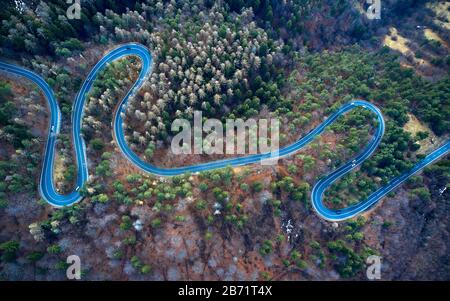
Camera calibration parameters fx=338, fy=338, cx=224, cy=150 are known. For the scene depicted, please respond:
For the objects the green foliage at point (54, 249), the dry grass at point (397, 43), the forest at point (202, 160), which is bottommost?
the green foliage at point (54, 249)

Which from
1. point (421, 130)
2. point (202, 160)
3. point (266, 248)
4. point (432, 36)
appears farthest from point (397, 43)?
point (266, 248)

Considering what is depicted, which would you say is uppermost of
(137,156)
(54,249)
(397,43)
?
(397,43)

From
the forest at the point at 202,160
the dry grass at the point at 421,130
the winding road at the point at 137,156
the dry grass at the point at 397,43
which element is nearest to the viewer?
the forest at the point at 202,160

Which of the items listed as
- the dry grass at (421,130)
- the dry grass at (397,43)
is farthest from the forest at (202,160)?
the dry grass at (397,43)

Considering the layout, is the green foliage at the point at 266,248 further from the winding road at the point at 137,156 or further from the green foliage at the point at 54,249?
the green foliage at the point at 54,249

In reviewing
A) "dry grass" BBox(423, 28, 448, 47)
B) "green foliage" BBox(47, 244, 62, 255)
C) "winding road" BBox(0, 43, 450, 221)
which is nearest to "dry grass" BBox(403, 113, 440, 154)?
"winding road" BBox(0, 43, 450, 221)

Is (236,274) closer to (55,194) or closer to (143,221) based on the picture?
(143,221)

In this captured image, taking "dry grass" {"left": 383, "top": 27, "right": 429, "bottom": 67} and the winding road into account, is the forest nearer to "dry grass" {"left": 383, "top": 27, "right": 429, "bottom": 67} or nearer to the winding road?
the winding road

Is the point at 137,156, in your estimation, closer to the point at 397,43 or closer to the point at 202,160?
the point at 202,160

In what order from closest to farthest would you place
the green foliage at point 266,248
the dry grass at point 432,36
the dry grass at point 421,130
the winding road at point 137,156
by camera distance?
the winding road at point 137,156, the green foliage at point 266,248, the dry grass at point 421,130, the dry grass at point 432,36

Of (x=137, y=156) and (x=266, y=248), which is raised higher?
(x=137, y=156)
